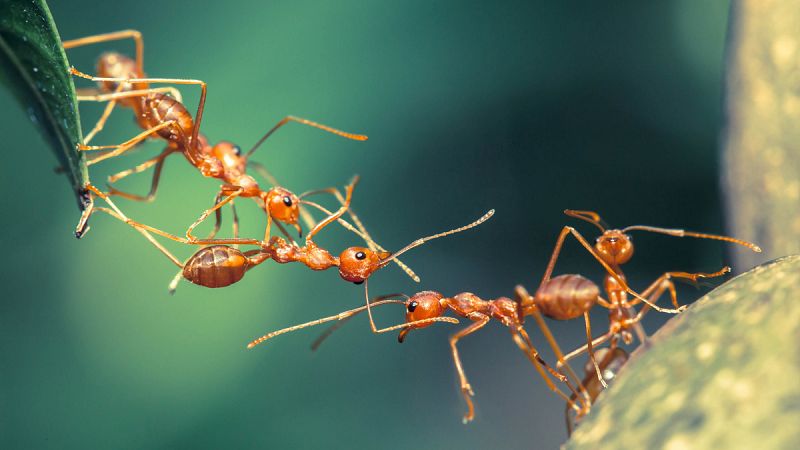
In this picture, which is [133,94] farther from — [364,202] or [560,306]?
[364,202]

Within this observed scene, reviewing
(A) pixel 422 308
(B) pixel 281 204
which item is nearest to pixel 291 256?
(B) pixel 281 204

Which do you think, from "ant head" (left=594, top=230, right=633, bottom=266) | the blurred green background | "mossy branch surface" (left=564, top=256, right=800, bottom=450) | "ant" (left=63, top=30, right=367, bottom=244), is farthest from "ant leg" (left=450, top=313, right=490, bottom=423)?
the blurred green background

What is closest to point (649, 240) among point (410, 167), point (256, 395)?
point (410, 167)

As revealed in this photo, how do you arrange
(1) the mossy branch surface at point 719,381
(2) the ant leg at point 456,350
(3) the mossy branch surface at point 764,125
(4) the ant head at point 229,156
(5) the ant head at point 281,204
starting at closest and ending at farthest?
(1) the mossy branch surface at point 719,381 → (3) the mossy branch surface at point 764,125 → (2) the ant leg at point 456,350 → (5) the ant head at point 281,204 → (4) the ant head at point 229,156

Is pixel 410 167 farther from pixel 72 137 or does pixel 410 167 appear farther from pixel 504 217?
pixel 72 137

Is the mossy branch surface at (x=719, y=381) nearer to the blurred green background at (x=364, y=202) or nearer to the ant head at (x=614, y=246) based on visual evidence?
the ant head at (x=614, y=246)

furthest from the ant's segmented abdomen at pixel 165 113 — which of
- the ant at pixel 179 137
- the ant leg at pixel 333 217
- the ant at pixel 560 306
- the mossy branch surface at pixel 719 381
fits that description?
the mossy branch surface at pixel 719 381

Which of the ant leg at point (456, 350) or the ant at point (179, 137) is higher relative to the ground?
the ant at point (179, 137)
